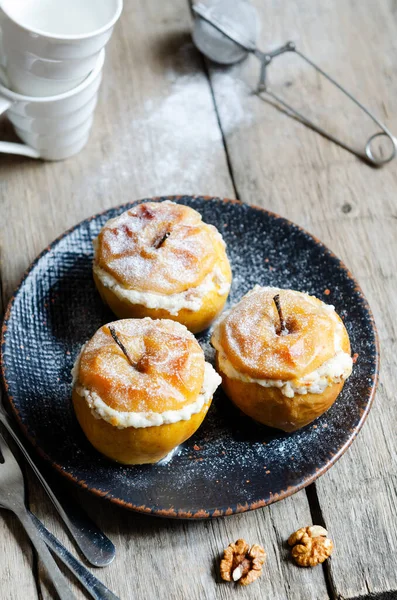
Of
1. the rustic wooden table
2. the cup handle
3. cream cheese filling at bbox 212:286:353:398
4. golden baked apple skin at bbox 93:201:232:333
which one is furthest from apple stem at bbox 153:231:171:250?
the cup handle

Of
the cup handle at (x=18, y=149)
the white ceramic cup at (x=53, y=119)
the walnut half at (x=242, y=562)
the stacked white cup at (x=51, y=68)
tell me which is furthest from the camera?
the cup handle at (x=18, y=149)

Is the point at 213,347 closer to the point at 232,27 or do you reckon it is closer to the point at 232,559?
the point at 232,559

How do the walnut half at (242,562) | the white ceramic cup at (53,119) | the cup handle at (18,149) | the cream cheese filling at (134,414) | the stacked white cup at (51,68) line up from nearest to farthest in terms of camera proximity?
1. the cream cheese filling at (134,414)
2. the walnut half at (242,562)
3. the stacked white cup at (51,68)
4. the white ceramic cup at (53,119)
5. the cup handle at (18,149)

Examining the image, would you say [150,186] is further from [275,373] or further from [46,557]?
[46,557]

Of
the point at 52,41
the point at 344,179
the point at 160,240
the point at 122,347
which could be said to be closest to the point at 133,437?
the point at 122,347

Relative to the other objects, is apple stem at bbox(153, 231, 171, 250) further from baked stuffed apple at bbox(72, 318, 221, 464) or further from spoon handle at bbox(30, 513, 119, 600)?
spoon handle at bbox(30, 513, 119, 600)

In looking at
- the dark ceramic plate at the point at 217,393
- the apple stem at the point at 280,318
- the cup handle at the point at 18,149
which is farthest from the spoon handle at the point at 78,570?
the cup handle at the point at 18,149

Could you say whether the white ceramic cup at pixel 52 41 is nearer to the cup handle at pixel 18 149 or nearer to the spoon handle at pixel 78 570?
the cup handle at pixel 18 149
